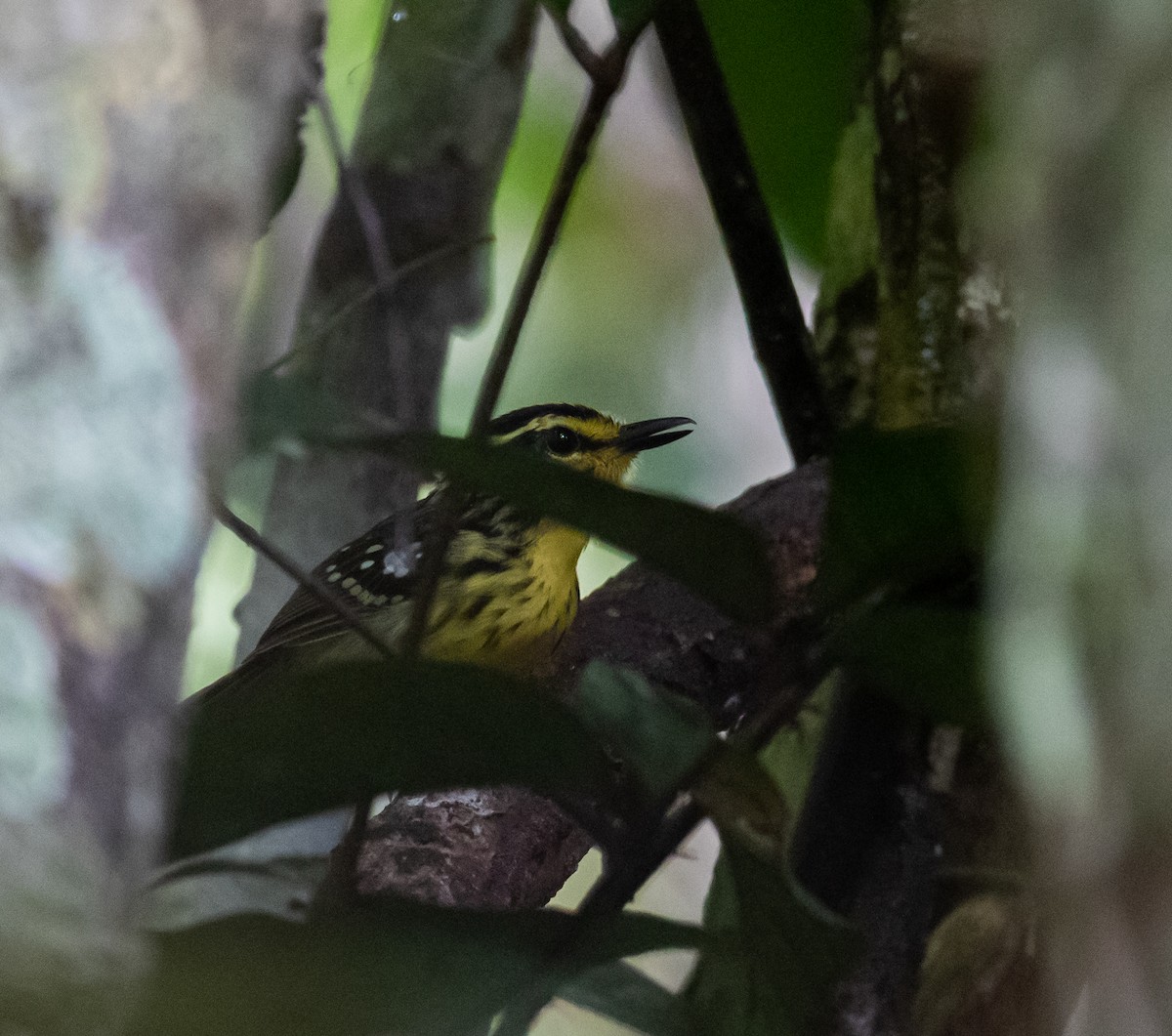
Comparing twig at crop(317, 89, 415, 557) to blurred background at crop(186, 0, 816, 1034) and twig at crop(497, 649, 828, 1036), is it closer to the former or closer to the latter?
blurred background at crop(186, 0, 816, 1034)

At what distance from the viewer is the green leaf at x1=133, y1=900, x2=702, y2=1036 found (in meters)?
1.06

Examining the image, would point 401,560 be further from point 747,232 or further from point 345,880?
point 345,880

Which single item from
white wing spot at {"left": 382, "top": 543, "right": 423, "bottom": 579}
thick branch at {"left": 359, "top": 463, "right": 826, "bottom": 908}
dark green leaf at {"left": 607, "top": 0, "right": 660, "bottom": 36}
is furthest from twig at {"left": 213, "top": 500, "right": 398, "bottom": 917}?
white wing spot at {"left": 382, "top": 543, "right": 423, "bottom": 579}

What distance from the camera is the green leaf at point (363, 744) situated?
1113mm

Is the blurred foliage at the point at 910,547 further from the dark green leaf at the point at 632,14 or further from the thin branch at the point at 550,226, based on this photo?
the dark green leaf at the point at 632,14

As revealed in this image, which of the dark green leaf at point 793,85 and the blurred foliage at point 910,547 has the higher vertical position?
the dark green leaf at point 793,85

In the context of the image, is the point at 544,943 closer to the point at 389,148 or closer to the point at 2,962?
the point at 2,962

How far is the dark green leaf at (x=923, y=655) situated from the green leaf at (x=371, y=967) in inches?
11.0

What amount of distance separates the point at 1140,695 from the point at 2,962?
733 millimetres

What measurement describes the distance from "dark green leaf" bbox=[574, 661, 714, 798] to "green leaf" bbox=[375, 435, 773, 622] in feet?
0.33

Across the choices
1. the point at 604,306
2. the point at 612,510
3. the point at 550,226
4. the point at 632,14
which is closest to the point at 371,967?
the point at 612,510

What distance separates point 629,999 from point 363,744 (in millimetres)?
345

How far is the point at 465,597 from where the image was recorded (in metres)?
3.60

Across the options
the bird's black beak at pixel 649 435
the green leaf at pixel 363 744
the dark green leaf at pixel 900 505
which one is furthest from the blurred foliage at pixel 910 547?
the bird's black beak at pixel 649 435
